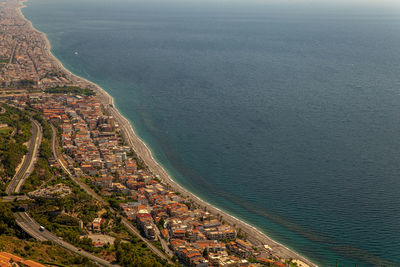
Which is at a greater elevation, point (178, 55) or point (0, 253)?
point (178, 55)

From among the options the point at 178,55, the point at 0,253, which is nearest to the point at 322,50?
the point at 178,55

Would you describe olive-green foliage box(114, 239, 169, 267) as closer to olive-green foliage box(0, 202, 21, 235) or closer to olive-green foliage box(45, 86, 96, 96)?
olive-green foliage box(0, 202, 21, 235)

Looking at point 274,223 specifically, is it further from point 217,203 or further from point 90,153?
point 90,153

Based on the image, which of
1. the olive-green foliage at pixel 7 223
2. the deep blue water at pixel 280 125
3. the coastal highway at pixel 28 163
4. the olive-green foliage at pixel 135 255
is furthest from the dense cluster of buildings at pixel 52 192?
the deep blue water at pixel 280 125

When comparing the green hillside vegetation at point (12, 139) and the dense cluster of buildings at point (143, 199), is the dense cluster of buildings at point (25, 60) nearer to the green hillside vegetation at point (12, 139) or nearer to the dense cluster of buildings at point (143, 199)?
the green hillside vegetation at point (12, 139)

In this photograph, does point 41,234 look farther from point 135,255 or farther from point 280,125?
point 280,125

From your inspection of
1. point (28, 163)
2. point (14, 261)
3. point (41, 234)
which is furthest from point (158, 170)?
point (14, 261)

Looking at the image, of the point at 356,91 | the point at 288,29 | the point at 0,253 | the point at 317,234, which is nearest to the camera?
the point at 0,253
